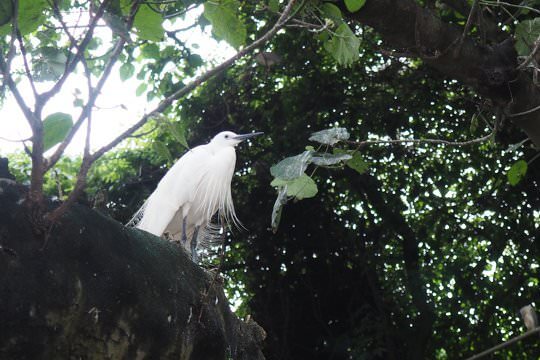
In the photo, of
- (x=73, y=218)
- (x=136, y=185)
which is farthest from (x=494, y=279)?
(x=73, y=218)

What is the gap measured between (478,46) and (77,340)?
1.97 m

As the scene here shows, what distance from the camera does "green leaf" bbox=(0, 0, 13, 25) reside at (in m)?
1.21

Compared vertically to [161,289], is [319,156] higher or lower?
higher

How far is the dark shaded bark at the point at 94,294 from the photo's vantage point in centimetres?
137

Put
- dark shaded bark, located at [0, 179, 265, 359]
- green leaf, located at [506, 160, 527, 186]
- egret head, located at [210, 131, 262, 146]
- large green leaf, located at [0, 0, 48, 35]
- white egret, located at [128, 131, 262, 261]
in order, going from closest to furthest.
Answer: large green leaf, located at [0, 0, 48, 35]
dark shaded bark, located at [0, 179, 265, 359]
green leaf, located at [506, 160, 527, 186]
white egret, located at [128, 131, 262, 261]
egret head, located at [210, 131, 262, 146]

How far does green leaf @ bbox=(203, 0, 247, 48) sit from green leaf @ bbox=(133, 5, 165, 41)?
4.7 inches

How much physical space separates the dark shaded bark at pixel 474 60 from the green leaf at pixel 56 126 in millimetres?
1659

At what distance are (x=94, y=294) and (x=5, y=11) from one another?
0.63 meters

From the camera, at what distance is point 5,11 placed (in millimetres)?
1219

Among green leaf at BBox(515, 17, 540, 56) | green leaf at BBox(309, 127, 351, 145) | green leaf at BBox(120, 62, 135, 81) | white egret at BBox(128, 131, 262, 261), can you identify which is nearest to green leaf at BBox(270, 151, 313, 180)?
green leaf at BBox(309, 127, 351, 145)

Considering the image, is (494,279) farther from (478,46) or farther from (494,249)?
(478,46)

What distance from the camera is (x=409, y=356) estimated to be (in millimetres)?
5586

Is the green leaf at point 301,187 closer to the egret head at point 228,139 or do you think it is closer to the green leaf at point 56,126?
the green leaf at point 56,126

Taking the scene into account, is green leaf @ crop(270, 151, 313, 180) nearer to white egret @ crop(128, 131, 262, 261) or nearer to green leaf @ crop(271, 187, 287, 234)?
green leaf @ crop(271, 187, 287, 234)
